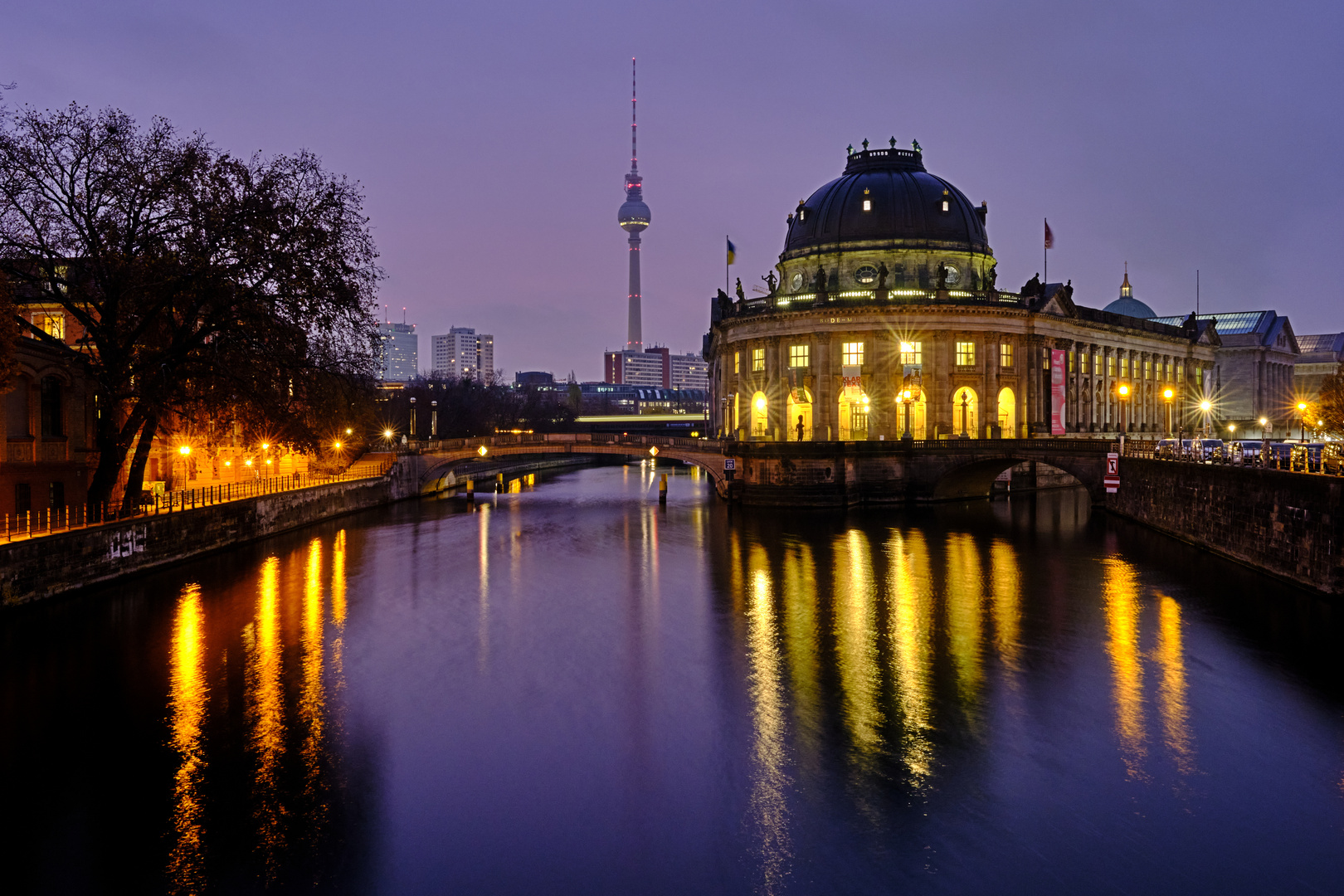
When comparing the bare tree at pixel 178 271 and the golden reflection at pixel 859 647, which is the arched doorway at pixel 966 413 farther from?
the bare tree at pixel 178 271

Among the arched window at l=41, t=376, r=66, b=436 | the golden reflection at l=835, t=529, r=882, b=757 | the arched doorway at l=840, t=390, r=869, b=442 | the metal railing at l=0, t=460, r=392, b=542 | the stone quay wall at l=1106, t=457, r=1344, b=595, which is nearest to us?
the golden reflection at l=835, t=529, r=882, b=757

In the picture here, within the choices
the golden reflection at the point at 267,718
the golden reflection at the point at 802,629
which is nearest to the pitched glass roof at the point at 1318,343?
the golden reflection at the point at 802,629

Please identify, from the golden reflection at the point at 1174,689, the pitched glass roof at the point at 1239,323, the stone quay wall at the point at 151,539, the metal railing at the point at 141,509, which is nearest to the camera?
the golden reflection at the point at 1174,689

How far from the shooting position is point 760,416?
92938 millimetres

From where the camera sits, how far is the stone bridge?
242ft

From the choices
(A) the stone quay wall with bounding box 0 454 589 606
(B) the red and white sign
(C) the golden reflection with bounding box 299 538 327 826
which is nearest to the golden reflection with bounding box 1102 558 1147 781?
(C) the golden reflection with bounding box 299 538 327 826

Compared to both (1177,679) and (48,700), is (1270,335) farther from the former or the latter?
(48,700)

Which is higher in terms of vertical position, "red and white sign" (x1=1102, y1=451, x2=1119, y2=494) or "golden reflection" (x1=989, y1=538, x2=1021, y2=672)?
"red and white sign" (x1=1102, y1=451, x2=1119, y2=494)

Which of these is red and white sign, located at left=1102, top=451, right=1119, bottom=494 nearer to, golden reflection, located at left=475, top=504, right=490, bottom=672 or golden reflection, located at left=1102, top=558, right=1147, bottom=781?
golden reflection, located at left=1102, top=558, right=1147, bottom=781

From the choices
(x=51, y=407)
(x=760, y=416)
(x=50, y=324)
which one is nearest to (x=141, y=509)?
(x=51, y=407)

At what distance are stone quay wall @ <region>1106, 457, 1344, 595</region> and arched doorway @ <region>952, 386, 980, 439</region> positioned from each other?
89.1 ft

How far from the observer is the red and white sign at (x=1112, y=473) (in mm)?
69375

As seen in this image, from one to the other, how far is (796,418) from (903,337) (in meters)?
12.3

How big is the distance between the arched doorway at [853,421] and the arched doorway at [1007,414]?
13.1 m
